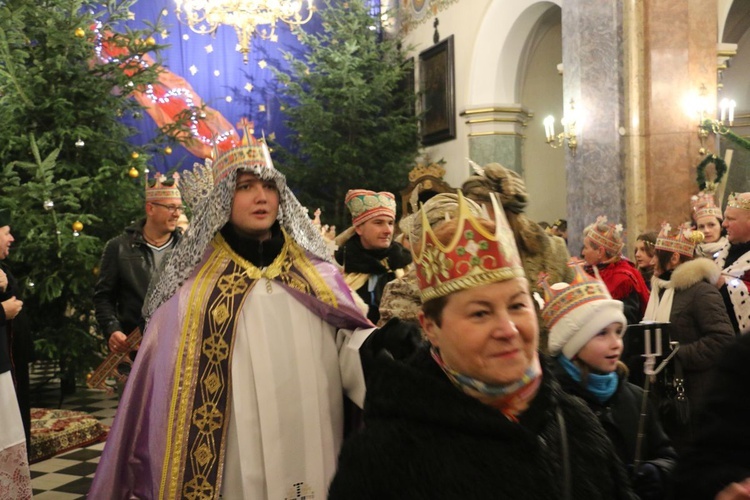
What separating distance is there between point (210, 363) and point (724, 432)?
1997mm

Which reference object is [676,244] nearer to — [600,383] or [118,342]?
[600,383]

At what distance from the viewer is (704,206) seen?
26.6 feet

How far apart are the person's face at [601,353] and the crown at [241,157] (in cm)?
146

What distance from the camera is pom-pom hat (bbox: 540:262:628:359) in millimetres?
2869

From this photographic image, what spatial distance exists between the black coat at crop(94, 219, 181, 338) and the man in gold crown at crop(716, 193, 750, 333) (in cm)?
368

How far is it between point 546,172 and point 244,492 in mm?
13181

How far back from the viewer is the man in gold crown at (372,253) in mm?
4641

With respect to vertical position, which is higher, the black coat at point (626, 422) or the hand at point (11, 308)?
the hand at point (11, 308)

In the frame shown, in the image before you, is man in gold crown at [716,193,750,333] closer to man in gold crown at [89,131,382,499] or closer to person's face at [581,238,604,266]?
person's face at [581,238,604,266]

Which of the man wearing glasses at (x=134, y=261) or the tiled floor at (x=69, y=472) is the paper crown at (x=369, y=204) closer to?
the man wearing glasses at (x=134, y=261)

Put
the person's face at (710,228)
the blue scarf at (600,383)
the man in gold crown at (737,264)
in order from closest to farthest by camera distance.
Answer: the blue scarf at (600,383) < the man in gold crown at (737,264) < the person's face at (710,228)

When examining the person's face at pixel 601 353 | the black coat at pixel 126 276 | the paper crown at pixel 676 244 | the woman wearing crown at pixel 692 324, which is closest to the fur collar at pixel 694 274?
the woman wearing crown at pixel 692 324

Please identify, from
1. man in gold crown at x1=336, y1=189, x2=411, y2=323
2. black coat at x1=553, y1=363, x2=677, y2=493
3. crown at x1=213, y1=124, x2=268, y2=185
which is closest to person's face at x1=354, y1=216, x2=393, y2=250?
man in gold crown at x1=336, y1=189, x2=411, y2=323

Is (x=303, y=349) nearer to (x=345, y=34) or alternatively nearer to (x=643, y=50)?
(x=643, y=50)
